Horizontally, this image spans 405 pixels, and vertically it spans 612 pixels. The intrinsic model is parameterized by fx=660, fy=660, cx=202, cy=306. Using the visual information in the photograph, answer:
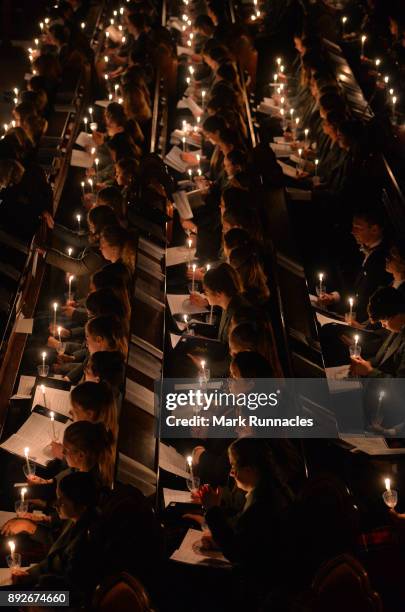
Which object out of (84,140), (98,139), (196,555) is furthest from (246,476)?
(84,140)

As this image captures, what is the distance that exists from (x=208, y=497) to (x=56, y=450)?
135cm

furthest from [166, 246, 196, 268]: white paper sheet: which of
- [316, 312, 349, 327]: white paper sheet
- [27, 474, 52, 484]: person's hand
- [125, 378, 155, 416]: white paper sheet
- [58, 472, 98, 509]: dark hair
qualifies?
[58, 472, 98, 509]: dark hair

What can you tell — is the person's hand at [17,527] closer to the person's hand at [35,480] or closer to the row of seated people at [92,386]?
the row of seated people at [92,386]

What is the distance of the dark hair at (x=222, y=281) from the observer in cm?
616

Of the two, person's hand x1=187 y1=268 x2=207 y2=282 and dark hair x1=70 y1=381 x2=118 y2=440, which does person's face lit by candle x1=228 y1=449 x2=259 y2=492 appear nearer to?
dark hair x1=70 y1=381 x2=118 y2=440

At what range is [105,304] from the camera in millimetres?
5848

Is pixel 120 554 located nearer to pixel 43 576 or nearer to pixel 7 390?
pixel 43 576

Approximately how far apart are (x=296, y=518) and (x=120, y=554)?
1.02 metres

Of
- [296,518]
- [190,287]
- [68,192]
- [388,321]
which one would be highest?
[68,192]

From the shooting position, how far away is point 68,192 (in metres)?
9.18

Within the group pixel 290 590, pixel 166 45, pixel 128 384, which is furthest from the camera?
pixel 166 45

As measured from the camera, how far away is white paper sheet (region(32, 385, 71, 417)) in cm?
565

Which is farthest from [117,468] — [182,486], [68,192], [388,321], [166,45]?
[166,45]

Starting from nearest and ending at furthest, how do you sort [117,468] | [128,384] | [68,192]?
[117,468]
[128,384]
[68,192]
